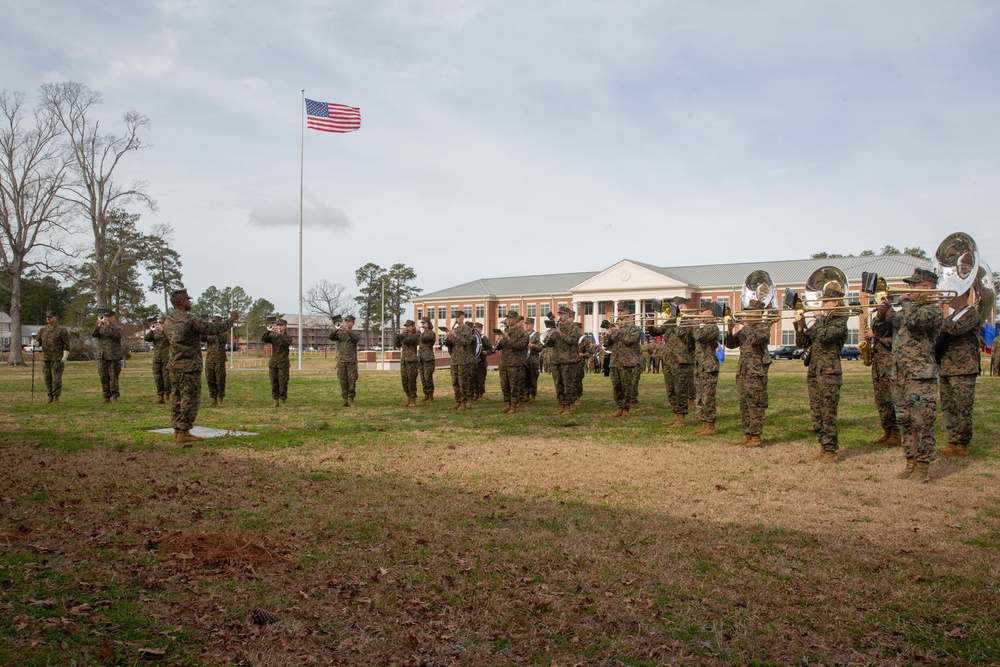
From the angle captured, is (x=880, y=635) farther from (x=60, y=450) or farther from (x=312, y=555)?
(x=60, y=450)

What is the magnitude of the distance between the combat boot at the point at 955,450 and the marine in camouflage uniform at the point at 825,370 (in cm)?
141

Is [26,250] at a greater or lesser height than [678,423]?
greater

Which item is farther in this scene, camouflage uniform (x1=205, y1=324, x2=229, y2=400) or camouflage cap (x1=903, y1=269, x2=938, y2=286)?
camouflage uniform (x1=205, y1=324, x2=229, y2=400)

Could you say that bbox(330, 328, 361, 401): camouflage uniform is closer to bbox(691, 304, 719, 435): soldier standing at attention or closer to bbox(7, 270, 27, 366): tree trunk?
bbox(691, 304, 719, 435): soldier standing at attention

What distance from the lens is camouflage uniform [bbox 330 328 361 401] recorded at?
15.7 meters

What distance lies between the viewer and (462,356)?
15711mm

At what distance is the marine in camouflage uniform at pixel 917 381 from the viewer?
7301 mm

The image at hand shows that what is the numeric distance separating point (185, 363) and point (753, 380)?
28.8ft

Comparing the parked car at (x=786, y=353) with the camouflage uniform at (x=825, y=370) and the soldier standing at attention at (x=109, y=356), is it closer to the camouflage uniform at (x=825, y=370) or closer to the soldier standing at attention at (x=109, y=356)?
the camouflage uniform at (x=825, y=370)

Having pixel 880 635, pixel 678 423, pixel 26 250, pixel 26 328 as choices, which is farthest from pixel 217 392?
pixel 26 328

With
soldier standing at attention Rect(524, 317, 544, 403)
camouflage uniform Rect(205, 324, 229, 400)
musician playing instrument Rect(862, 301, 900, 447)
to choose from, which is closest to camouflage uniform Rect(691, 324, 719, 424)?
musician playing instrument Rect(862, 301, 900, 447)

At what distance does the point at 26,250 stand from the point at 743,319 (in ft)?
158

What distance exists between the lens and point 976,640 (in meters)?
3.63

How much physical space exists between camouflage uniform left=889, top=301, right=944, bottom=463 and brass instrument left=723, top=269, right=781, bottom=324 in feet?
8.52
